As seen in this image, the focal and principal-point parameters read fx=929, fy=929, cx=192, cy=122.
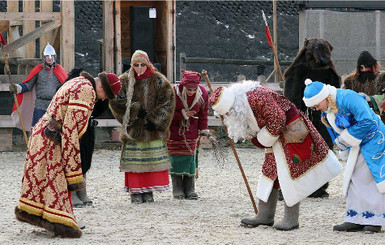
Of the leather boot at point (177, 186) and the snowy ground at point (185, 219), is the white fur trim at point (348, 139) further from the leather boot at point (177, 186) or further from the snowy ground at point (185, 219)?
the leather boot at point (177, 186)

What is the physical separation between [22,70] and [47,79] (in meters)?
4.94

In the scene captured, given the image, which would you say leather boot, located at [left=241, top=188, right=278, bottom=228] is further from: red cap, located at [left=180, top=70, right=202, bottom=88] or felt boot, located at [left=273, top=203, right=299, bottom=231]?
red cap, located at [left=180, top=70, right=202, bottom=88]

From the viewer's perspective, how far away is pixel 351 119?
724 cm

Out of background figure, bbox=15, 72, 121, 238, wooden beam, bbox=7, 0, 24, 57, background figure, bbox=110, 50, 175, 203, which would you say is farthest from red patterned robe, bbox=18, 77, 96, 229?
wooden beam, bbox=7, 0, 24, 57

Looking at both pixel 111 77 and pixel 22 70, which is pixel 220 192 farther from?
pixel 22 70

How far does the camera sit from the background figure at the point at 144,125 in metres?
8.96

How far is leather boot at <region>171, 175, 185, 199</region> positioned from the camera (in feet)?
31.1

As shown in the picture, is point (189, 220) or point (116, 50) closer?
point (189, 220)

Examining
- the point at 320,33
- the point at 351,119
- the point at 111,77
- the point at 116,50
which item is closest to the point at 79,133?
the point at 111,77

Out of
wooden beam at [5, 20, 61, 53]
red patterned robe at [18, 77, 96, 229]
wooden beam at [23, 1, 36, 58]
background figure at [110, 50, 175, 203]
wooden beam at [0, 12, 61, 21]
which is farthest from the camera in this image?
wooden beam at [23, 1, 36, 58]

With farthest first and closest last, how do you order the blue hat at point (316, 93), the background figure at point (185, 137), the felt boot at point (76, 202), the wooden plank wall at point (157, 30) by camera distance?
the wooden plank wall at point (157, 30)
the background figure at point (185, 137)
the felt boot at point (76, 202)
the blue hat at point (316, 93)

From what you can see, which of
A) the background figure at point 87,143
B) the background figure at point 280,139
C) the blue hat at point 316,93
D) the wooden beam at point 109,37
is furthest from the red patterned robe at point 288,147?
the wooden beam at point 109,37

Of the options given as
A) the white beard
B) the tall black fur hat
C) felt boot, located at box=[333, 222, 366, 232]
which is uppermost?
the tall black fur hat

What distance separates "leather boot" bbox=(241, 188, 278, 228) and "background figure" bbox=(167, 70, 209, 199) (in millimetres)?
1998
